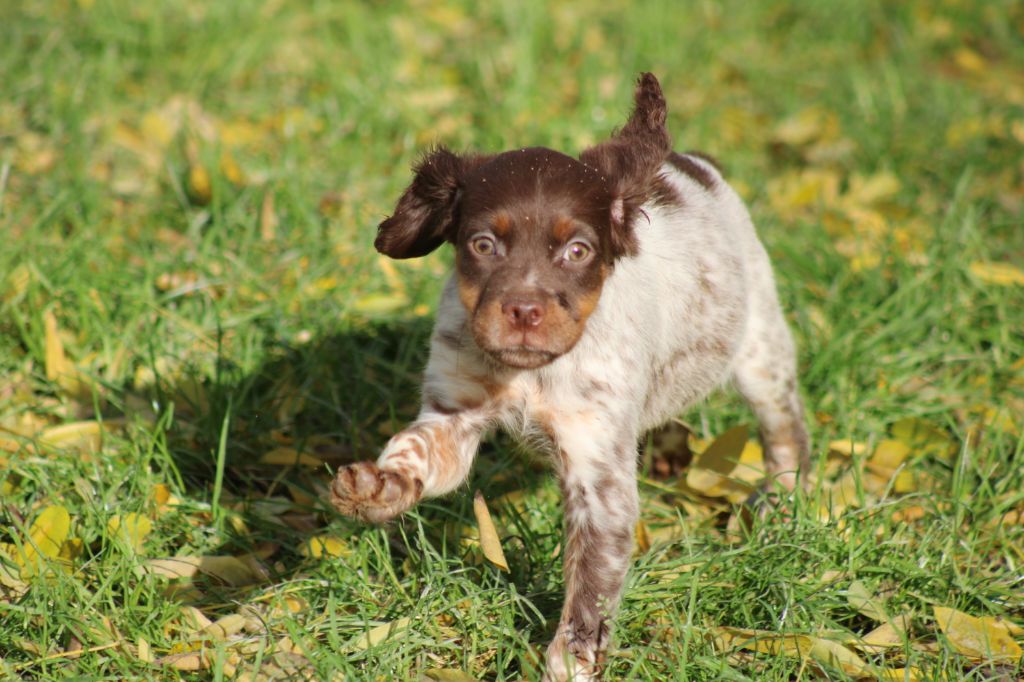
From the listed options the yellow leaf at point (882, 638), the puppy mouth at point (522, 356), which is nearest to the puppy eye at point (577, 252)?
the puppy mouth at point (522, 356)

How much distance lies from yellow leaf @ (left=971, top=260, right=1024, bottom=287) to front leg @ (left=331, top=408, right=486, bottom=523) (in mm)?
2944

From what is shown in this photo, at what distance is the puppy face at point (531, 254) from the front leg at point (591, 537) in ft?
1.26

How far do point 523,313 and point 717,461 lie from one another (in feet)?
4.88

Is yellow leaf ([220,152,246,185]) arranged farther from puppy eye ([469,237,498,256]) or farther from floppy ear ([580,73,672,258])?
puppy eye ([469,237,498,256])

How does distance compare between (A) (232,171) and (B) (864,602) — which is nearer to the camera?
(B) (864,602)

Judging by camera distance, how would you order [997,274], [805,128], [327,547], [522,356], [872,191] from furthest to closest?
1. [805,128]
2. [872,191]
3. [997,274]
4. [327,547]
5. [522,356]

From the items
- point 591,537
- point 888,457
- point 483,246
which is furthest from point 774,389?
point 483,246

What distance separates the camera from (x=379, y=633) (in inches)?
141

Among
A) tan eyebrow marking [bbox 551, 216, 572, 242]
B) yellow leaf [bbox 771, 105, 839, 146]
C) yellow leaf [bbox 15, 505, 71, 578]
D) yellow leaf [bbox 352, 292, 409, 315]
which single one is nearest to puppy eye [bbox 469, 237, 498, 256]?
tan eyebrow marking [bbox 551, 216, 572, 242]

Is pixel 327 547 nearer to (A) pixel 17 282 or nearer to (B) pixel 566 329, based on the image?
(B) pixel 566 329

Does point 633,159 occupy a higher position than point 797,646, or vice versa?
point 633,159

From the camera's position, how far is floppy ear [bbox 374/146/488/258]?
3.60 metres

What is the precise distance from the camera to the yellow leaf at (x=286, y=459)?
4.41 metres

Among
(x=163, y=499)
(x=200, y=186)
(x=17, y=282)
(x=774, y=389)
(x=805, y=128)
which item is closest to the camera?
(x=163, y=499)
